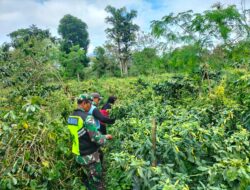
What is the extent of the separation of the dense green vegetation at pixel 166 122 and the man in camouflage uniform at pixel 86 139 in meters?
0.22

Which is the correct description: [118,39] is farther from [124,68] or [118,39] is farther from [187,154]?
[187,154]

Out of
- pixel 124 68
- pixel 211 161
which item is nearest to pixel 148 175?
pixel 211 161

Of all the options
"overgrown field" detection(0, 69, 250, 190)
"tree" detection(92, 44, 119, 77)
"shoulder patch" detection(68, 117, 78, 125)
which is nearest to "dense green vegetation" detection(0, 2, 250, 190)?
"overgrown field" detection(0, 69, 250, 190)

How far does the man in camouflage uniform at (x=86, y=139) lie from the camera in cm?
442

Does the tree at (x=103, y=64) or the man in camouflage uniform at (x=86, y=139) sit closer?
the man in camouflage uniform at (x=86, y=139)

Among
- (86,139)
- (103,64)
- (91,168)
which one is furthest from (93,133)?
(103,64)

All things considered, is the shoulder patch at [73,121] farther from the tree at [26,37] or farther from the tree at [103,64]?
the tree at [103,64]

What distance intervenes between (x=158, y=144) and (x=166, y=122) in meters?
0.56

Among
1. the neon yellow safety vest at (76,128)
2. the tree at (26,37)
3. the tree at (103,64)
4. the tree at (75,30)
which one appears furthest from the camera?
the tree at (75,30)

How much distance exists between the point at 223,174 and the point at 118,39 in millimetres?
39962

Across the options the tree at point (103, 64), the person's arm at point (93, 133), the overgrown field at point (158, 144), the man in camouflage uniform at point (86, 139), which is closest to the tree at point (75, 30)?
the tree at point (103, 64)

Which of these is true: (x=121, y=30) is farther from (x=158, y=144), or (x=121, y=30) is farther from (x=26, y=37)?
(x=158, y=144)

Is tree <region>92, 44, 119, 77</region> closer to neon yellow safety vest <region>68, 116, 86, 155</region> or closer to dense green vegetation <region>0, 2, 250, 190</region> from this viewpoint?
dense green vegetation <region>0, 2, 250, 190</region>

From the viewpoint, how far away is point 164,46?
6.57 metres
